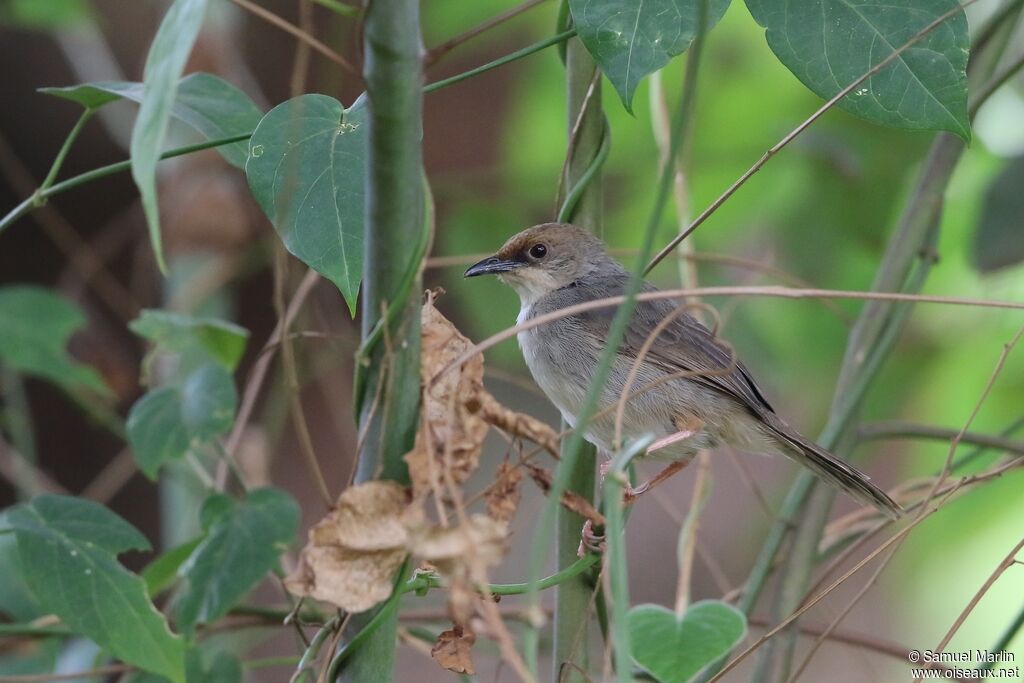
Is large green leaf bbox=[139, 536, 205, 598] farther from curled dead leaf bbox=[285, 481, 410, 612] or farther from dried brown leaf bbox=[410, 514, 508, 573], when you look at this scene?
dried brown leaf bbox=[410, 514, 508, 573]

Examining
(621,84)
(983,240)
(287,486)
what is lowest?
(287,486)

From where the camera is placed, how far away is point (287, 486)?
6.32 metres

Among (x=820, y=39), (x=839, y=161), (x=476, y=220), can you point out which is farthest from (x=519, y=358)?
(x=820, y=39)

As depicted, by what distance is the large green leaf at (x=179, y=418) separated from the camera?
97.2 inches

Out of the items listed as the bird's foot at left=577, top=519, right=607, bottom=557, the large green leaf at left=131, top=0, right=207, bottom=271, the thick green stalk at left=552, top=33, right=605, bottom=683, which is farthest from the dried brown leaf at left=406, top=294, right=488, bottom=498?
the bird's foot at left=577, top=519, right=607, bottom=557

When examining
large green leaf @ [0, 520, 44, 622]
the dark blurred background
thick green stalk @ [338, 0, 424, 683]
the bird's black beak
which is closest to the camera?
thick green stalk @ [338, 0, 424, 683]

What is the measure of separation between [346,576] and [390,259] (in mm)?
427

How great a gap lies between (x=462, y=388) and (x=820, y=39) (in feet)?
2.82

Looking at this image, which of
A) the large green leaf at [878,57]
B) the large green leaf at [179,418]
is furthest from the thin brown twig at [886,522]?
the large green leaf at [179,418]

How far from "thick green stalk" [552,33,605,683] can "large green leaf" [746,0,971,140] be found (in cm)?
44

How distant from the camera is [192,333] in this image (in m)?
2.77

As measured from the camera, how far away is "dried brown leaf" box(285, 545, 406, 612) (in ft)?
4.59

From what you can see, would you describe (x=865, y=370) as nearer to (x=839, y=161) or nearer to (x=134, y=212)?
(x=839, y=161)

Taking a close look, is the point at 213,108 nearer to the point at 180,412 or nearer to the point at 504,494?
the point at 180,412
